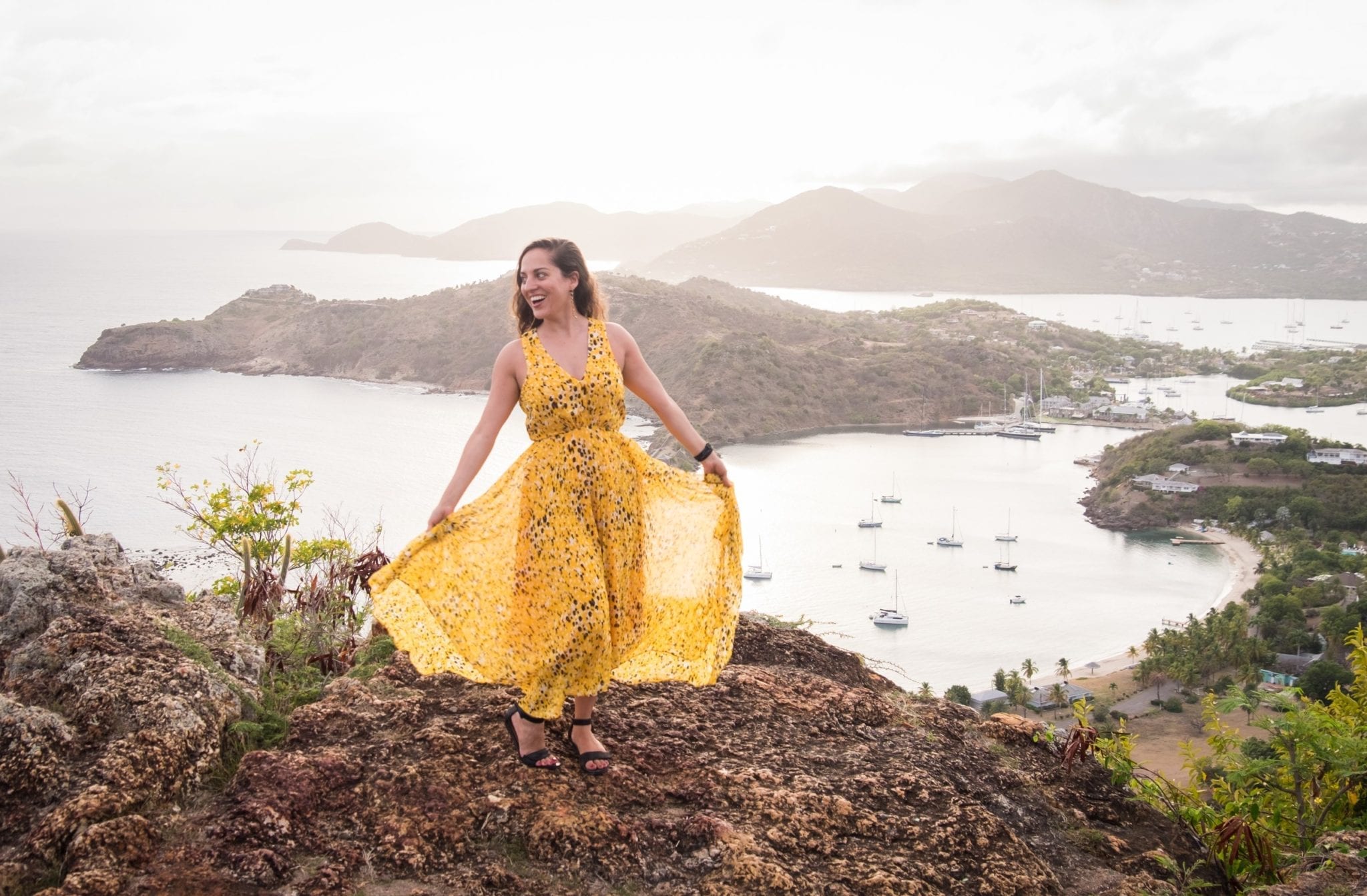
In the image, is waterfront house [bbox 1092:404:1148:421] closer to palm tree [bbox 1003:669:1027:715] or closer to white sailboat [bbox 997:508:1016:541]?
white sailboat [bbox 997:508:1016:541]

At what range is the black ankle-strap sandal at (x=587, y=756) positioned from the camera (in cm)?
231

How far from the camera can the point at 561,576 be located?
2350 millimetres

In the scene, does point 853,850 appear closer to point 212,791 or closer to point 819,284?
point 212,791

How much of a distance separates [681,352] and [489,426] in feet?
199

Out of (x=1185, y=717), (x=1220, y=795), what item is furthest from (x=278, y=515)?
(x=1185, y=717)

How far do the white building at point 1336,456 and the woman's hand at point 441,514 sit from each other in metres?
51.7

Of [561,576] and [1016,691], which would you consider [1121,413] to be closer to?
[1016,691]

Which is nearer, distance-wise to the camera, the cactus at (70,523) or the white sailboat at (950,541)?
the cactus at (70,523)

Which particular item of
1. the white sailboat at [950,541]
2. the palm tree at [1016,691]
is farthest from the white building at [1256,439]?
the palm tree at [1016,691]

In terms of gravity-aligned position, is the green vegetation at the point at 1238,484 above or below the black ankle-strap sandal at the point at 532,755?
below

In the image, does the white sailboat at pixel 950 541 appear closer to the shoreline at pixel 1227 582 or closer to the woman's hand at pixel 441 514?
the shoreline at pixel 1227 582

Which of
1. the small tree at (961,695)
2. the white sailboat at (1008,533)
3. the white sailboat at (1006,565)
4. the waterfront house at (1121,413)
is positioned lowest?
the small tree at (961,695)

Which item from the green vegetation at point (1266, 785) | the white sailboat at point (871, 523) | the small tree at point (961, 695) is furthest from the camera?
the white sailboat at point (871, 523)

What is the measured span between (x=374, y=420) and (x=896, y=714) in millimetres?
51262
